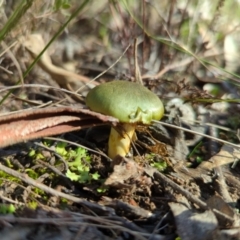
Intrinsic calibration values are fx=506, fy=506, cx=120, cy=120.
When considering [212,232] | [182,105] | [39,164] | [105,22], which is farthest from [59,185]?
[105,22]

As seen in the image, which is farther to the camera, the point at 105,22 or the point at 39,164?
the point at 105,22

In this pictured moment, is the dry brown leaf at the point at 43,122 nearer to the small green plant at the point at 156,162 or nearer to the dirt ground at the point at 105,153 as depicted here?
the dirt ground at the point at 105,153

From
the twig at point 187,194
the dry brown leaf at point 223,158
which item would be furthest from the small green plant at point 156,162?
the dry brown leaf at point 223,158

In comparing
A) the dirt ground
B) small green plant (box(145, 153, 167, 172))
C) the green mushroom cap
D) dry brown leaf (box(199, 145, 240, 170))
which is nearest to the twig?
the dirt ground

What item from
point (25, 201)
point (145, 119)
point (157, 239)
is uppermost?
point (145, 119)

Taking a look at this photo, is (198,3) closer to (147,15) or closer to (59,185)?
(147,15)

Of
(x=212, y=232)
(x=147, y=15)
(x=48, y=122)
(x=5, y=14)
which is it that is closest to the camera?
(x=212, y=232)
